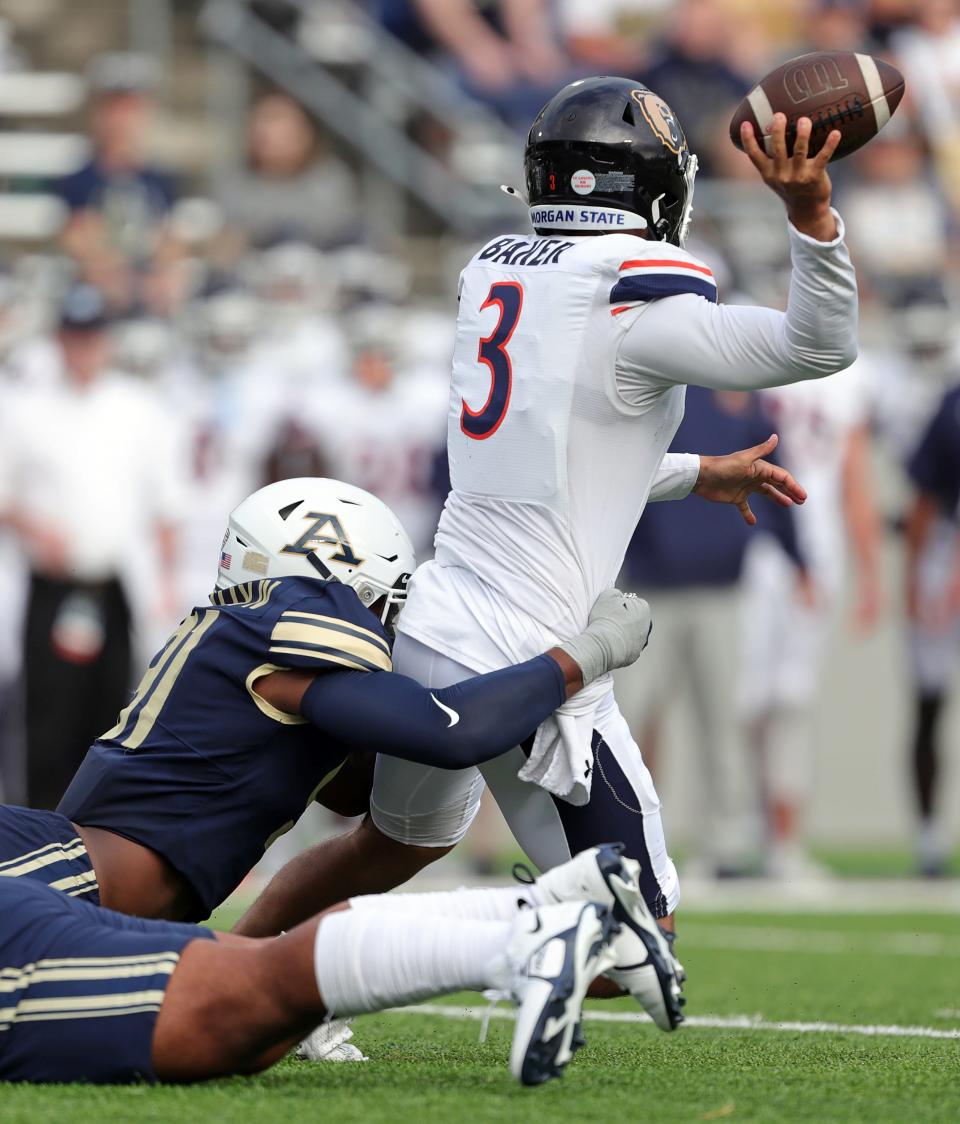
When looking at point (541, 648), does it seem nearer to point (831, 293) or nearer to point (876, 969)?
point (831, 293)

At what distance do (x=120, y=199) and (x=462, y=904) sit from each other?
8.90 meters

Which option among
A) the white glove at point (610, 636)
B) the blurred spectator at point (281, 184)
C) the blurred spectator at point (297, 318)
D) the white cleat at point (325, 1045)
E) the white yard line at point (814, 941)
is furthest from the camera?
the blurred spectator at point (281, 184)

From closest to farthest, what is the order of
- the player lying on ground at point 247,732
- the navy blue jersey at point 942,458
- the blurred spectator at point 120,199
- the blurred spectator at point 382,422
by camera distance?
the player lying on ground at point 247,732 < the navy blue jersey at point 942,458 < the blurred spectator at point 382,422 < the blurred spectator at point 120,199

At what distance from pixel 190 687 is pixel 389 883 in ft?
2.35

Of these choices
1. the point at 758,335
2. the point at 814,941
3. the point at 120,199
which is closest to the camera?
the point at 758,335

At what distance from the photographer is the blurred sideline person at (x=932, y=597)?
931 cm

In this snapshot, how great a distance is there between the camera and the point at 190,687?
12.3 ft

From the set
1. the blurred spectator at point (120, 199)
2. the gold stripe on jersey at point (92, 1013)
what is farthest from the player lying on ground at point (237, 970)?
the blurred spectator at point (120, 199)

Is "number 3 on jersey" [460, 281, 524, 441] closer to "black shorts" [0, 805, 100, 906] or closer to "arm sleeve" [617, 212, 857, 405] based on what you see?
"arm sleeve" [617, 212, 857, 405]

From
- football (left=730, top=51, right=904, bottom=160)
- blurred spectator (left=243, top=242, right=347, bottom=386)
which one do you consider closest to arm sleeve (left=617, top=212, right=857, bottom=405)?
football (left=730, top=51, right=904, bottom=160)

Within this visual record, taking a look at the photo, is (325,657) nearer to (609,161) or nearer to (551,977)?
(551,977)

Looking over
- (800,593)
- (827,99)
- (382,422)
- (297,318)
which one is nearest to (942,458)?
(800,593)

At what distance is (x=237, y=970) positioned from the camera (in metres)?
3.40

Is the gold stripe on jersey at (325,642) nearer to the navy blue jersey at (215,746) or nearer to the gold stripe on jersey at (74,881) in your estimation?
the navy blue jersey at (215,746)
